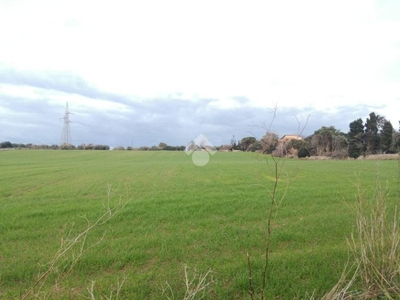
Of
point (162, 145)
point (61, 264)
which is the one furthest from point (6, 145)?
point (61, 264)

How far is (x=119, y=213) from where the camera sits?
9438mm

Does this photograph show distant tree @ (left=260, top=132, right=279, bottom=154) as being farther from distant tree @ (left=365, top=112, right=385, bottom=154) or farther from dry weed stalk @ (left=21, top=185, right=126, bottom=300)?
distant tree @ (left=365, top=112, right=385, bottom=154)

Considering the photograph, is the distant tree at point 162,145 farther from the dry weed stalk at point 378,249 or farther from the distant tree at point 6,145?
the dry weed stalk at point 378,249

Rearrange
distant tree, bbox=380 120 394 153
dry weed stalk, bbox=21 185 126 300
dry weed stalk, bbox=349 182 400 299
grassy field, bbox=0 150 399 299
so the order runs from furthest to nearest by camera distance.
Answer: distant tree, bbox=380 120 394 153, grassy field, bbox=0 150 399 299, dry weed stalk, bbox=349 182 400 299, dry weed stalk, bbox=21 185 126 300

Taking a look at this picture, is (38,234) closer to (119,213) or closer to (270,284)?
(119,213)

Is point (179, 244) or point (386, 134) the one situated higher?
point (386, 134)

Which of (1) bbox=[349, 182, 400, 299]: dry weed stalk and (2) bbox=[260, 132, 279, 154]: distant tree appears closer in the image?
(2) bbox=[260, 132, 279, 154]: distant tree

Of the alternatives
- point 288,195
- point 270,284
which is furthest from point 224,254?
point 288,195

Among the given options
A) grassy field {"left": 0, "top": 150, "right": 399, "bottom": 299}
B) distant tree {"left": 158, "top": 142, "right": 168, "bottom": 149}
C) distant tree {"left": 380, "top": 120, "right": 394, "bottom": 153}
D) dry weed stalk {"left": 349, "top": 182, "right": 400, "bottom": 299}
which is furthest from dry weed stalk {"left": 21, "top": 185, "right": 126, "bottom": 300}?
distant tree {"left": 158, "top": 142, "right": 168, "bottom": 149}

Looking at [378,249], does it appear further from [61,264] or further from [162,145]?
[162,145]

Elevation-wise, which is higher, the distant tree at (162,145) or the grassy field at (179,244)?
the distant tree at (162,145)

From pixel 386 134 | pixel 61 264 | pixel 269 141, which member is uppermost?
pixel 386 134

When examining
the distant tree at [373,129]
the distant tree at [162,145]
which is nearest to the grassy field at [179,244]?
the distant tree at [373,129]

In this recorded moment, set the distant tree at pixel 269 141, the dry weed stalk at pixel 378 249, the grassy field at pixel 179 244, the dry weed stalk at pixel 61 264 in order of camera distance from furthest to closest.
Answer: the grassy field at pixel 179 244, the dry weed stalk at pixel 378 249, the distant tree at pixel 269 141, the dry weed stalk at pixel 61 264
